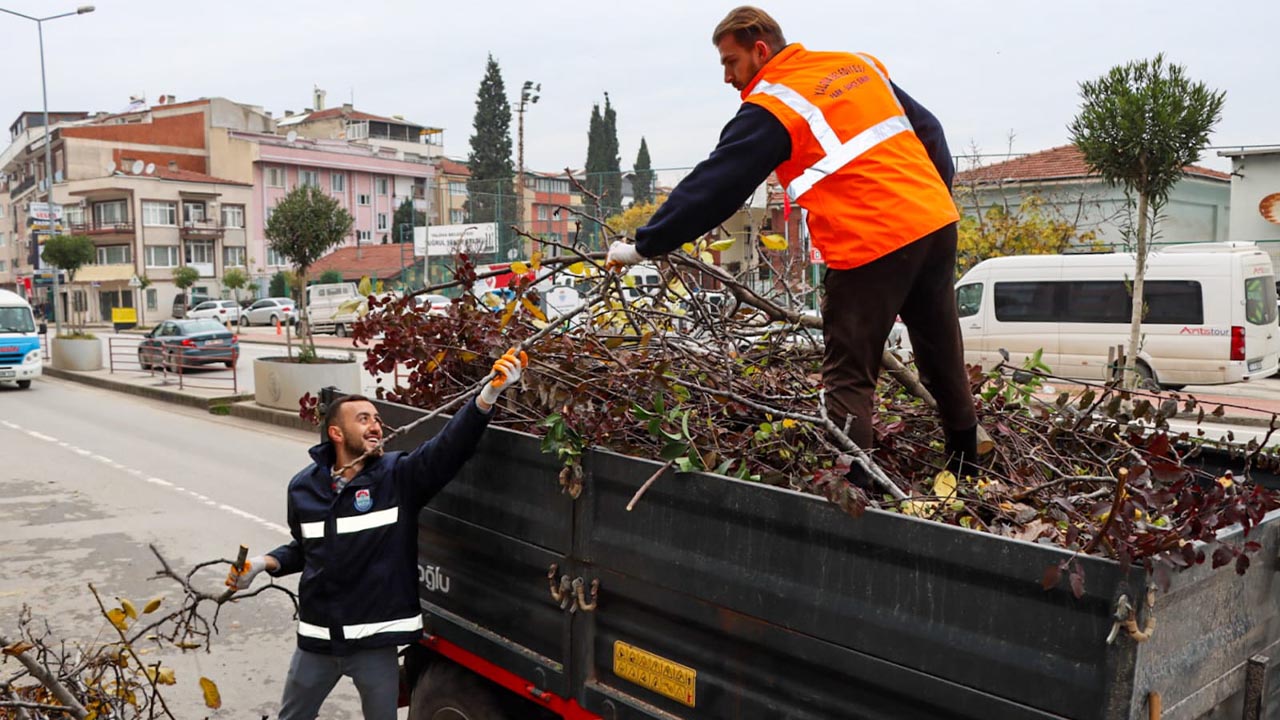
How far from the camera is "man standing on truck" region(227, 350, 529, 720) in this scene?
331 cm

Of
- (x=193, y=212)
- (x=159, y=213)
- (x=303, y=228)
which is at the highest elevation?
(x=193, y=212)

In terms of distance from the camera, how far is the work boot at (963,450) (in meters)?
3.16

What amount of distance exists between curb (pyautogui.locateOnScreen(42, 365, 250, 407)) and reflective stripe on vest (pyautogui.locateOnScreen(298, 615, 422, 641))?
1477 cm

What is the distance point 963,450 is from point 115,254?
217ft

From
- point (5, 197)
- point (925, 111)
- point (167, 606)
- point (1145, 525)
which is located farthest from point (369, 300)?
point (5, 197)

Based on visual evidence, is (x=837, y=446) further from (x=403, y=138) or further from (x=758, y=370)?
(x=403, y=138)

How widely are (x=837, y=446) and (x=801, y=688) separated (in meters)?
0.80

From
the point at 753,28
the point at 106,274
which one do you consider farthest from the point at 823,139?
the point at 106,274

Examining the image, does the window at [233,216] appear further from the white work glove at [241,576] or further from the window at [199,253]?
the white work glove at [241,576]

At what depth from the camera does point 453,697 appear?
3426 millimetres

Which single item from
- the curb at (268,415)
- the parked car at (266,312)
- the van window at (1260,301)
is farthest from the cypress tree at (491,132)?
the van window at (1260,301)

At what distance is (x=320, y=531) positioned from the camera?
339 cm

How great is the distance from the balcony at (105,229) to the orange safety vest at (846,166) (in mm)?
64522

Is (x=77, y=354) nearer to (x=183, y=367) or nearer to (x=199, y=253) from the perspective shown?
(x=183, y=367)
